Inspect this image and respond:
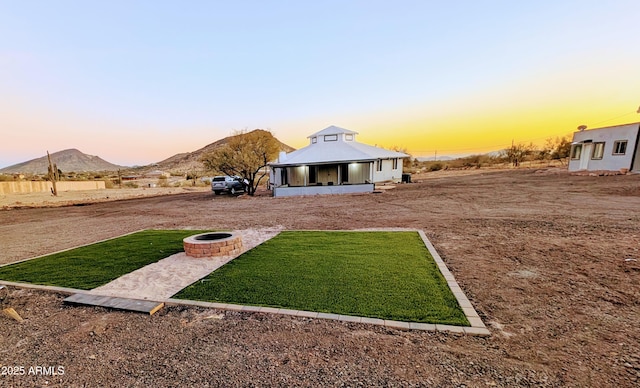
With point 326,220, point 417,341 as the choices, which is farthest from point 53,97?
point 417,341

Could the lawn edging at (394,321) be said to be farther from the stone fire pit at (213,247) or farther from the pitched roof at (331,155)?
the pitched roof at (331,155)

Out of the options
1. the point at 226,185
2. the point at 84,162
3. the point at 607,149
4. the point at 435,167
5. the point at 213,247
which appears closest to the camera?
the point at 213,247

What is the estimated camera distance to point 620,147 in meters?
Result: 18.6

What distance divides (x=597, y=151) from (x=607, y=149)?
1.02m

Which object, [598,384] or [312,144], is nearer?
[598,384]

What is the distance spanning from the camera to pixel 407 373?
2150 millimetres

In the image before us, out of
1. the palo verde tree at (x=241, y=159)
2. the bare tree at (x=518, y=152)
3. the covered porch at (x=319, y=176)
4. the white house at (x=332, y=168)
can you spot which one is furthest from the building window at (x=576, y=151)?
the palo verde tree at (x=241, y=159)

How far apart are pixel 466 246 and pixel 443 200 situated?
7.76 metres

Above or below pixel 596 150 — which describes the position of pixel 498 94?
above

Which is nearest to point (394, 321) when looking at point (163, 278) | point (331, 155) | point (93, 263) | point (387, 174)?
point (163, 278)

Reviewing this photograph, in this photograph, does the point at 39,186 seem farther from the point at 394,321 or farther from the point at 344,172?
the point at 394,321

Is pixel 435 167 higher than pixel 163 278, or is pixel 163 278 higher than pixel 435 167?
pixel 435 167

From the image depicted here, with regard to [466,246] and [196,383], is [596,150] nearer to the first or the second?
[466,246]

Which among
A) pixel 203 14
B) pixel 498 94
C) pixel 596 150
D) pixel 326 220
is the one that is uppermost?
pixel 203 14
